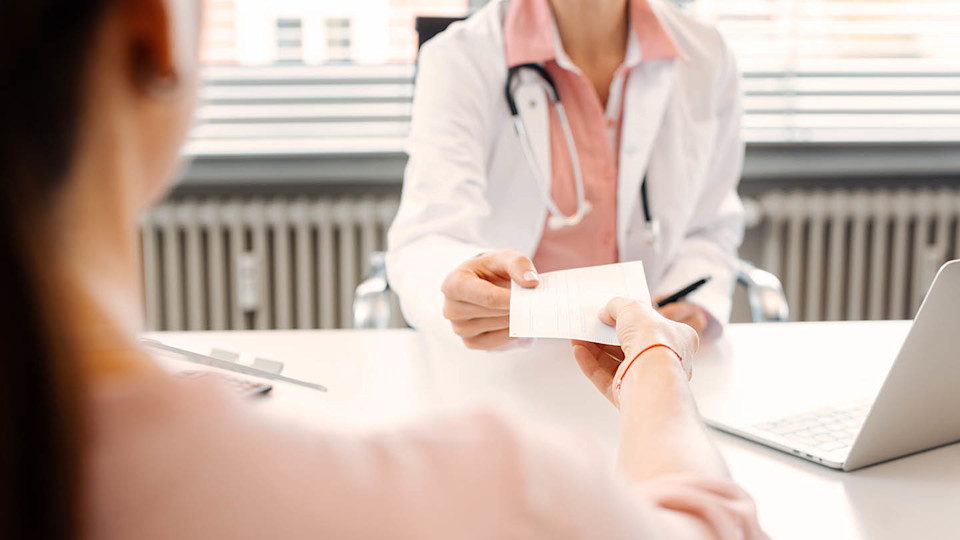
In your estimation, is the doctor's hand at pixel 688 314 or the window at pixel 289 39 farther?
the window at pixel 289 39

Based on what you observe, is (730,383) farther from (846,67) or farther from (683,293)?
(846,67)

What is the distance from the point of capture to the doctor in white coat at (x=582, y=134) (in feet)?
4.95

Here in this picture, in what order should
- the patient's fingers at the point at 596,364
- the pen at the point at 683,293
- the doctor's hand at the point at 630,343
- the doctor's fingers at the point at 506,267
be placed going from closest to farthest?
the doctor's hand at the point at 630,343, the patient's fingers at the point at 596,364, the doctor's fingers at the point at 506,267, the pen at the point at 683,293

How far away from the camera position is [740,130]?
171 cm

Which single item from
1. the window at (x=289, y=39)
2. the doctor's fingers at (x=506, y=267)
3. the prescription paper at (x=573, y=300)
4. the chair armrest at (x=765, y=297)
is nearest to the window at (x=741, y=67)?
the window at (x=289, y=39)

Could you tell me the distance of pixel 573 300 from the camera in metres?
0.97

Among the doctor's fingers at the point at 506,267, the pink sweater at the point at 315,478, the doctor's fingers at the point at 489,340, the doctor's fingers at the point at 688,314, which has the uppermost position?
the pink sweater at the point at 315,478

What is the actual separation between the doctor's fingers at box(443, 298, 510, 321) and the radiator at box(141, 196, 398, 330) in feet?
4.83

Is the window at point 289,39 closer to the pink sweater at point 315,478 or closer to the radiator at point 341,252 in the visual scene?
the radiator at point 341,252

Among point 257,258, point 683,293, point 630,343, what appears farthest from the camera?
point 257,258

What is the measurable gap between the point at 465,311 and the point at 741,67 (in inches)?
74.7

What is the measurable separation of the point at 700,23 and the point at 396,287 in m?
0.80

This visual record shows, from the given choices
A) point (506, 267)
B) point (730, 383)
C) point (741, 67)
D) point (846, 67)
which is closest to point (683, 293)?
point (730, 383)

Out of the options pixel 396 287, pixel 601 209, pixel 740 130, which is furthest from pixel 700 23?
pixel 396 287
